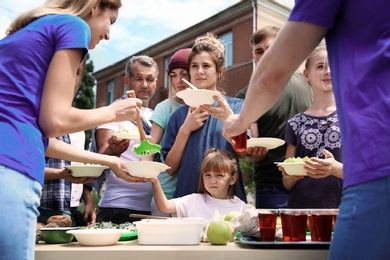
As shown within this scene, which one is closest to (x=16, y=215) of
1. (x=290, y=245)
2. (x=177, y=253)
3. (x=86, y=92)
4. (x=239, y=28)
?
(x=177, y=253)

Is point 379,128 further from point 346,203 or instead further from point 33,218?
point 33,218

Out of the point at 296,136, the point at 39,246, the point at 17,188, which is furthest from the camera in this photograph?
the point at 296,136

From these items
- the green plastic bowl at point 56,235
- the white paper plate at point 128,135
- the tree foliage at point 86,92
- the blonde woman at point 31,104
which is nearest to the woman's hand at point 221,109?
the white paper plate at point 128,135

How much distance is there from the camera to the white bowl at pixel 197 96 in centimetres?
237

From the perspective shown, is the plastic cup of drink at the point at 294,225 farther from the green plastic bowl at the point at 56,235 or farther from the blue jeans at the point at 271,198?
the blue jeans at the point at 271,198

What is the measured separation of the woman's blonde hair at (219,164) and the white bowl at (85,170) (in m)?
0.64

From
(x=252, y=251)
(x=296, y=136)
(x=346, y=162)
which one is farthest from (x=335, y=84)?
(x=296, y=136)

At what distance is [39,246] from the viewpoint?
1.75m

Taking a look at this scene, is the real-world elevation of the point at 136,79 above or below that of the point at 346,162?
above

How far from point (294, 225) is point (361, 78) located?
0.79 m

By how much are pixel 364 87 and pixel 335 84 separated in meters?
0.12

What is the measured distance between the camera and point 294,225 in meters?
1.66

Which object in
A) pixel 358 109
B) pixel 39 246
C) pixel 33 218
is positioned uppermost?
pixel 358 109

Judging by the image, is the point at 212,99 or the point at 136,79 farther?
the point at 136,79
